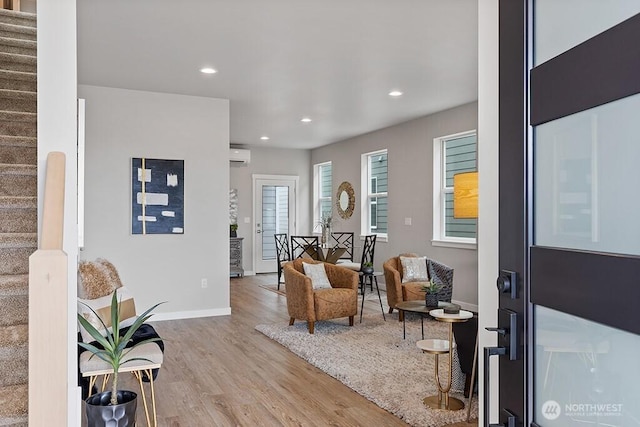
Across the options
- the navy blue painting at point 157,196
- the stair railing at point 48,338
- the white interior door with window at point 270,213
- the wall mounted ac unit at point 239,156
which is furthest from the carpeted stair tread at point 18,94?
the white interior door with window at point 270,213

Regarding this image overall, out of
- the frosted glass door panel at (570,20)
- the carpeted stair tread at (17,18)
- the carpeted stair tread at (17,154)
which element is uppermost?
the carpeted stair tread at (17,18)

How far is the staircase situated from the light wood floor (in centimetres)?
120

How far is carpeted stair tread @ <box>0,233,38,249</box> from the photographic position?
2.40m

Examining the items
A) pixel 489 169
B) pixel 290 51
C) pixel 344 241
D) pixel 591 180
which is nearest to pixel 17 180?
pixel 489 169

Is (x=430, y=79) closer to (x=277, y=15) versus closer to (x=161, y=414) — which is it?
(x=277, y=15)

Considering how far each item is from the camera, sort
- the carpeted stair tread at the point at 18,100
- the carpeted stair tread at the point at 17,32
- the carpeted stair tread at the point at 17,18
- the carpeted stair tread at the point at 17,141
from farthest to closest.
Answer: the carpeted stair tread at the point at 17,18, the carpeted stair tread at the point at 17,32, the carpeted stair tread at the point at 18,100, the carpeted stair tread at the point at 17,141

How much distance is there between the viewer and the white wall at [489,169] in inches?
65.7

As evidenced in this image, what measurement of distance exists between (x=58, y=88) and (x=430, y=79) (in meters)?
4.19

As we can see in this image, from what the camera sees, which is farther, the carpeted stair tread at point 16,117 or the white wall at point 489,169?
the carpeted stair tread at point 16,117

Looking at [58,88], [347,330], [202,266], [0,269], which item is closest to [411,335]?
[347,330]

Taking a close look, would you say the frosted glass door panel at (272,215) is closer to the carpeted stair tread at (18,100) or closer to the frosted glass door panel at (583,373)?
the carpeted stair tread at (18,100)

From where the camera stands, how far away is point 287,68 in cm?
507

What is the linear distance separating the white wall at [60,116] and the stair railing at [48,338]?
56 cm

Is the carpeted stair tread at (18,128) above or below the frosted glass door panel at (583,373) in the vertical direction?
above
